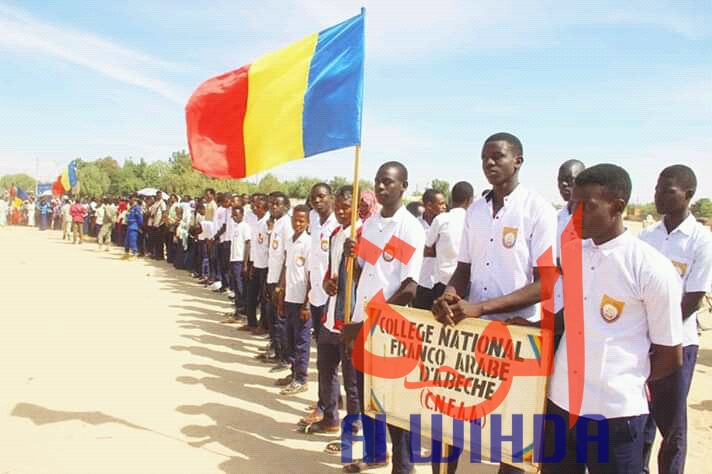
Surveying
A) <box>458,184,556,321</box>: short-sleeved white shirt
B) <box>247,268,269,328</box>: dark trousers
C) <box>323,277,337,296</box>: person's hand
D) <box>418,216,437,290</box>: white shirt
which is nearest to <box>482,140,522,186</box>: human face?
<box>458,184,556,321</box>: short-sleeved white shirt

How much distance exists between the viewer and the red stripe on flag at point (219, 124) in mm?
4612

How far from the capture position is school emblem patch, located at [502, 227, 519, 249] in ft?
10.1

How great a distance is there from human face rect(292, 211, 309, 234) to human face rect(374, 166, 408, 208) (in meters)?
2.55

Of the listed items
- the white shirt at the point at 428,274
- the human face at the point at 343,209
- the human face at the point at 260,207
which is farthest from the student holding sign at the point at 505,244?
the human face at the point at 260,207

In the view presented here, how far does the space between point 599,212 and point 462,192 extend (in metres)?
4.10

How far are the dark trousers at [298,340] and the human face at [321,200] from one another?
1121mm

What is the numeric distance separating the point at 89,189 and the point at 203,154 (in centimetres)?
6488

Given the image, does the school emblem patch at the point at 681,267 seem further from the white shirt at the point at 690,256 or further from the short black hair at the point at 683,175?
the short black hair at the point at 683,175

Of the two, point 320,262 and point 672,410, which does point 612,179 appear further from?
point 320,262

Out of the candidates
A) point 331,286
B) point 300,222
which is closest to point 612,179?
point 331,286

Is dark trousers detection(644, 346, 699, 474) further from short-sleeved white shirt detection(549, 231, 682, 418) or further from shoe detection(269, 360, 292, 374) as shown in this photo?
shoe detection(269, 360, 292, 374)

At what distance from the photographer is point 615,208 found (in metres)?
2.43

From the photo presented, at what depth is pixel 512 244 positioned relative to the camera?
10.1ft

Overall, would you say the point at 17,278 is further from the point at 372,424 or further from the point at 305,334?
the point at 372,424
